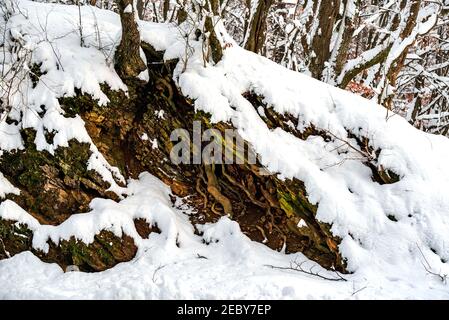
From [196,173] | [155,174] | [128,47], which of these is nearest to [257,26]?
[128,47]

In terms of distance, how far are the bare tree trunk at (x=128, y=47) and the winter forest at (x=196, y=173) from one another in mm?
17

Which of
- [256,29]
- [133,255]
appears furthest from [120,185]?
[256,29]

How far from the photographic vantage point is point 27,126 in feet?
14.4

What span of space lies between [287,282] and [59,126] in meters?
3.31

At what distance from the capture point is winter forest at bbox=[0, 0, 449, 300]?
3.88 meters

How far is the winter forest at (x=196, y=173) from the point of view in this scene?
3877 millimetres

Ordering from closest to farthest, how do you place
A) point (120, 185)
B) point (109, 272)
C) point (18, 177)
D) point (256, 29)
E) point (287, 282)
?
1. point (287, 282)
2. point (109, 272)
3. point (18, 177)
4. point (120, 185)
5. point (256, 29)

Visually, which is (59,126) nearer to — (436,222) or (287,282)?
(287,282)

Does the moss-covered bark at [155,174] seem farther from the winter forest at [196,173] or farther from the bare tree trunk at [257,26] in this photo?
the bare tree trunk at [257,26]

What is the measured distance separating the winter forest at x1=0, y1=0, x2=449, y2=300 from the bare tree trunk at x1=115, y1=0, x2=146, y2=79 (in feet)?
0.06

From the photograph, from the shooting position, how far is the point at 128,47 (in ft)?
16.0

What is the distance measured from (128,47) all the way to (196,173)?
199 cm

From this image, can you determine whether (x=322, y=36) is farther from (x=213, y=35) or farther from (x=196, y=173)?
(x=196, y=173)

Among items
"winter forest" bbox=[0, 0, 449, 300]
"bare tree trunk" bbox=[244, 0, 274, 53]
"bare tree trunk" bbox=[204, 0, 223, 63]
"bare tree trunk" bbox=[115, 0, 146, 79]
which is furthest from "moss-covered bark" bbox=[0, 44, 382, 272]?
"bare tree trunk" bbox=[244, 0, 274, 53]
